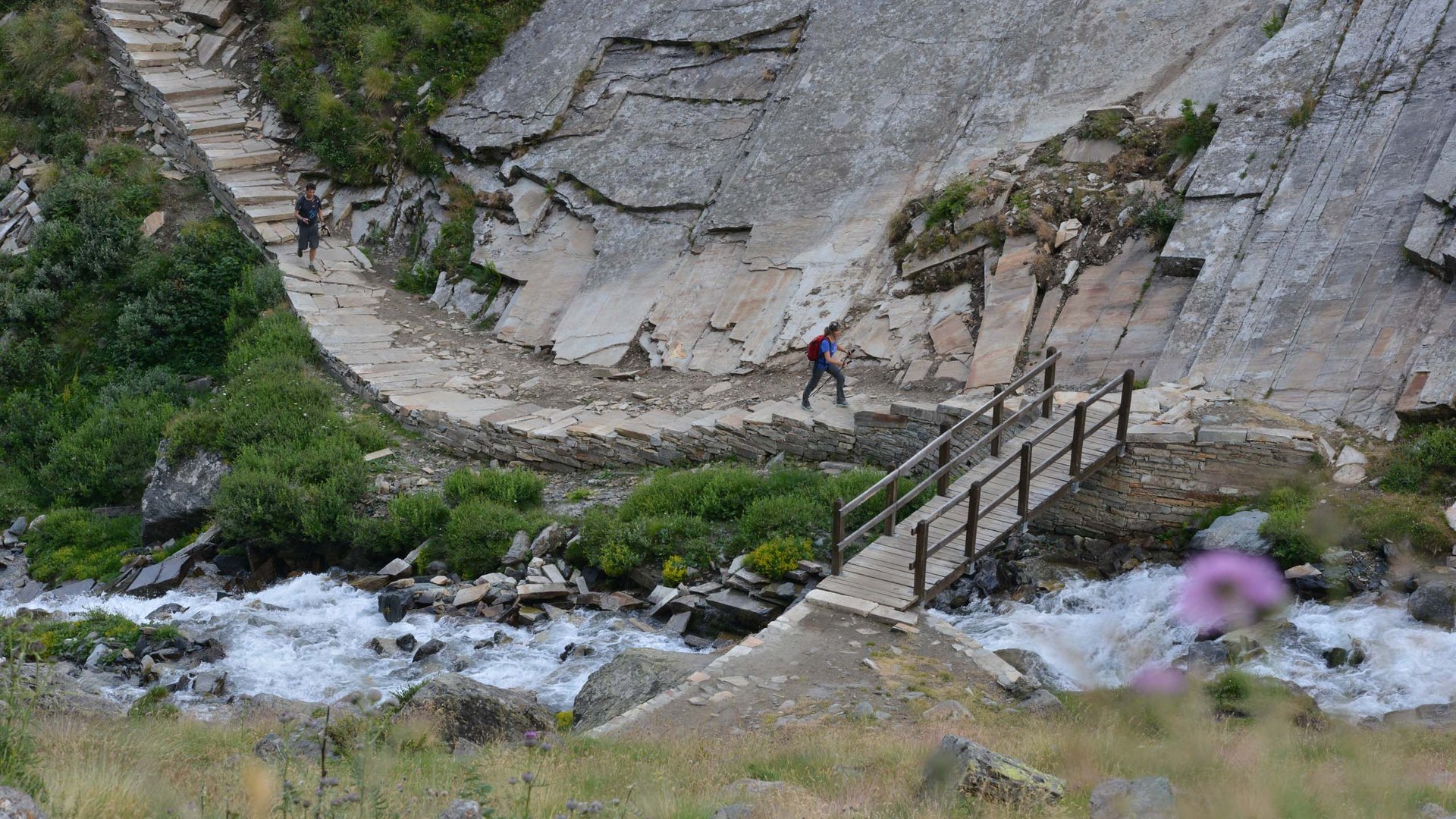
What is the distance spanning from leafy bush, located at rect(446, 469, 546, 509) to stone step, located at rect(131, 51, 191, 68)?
13.7m

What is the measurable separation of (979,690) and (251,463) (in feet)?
32.3

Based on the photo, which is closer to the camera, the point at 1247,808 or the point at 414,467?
the point at 1247,808

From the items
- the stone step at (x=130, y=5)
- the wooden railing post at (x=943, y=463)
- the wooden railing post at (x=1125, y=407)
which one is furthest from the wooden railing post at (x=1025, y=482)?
the stone step at (x=130, y=5)

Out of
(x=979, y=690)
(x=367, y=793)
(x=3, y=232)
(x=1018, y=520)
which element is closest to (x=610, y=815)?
(x=367, y=793)

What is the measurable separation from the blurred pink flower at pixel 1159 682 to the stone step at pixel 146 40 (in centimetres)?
2201

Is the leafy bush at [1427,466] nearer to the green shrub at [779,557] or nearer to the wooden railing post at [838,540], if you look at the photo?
the wooden railing post at [838,540]

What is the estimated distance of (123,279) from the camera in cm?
2155

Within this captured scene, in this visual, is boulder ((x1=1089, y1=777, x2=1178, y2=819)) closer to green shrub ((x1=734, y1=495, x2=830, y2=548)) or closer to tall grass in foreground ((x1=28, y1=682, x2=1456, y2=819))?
tall grass in foreground ((x1=28, y1=682, x2=1456, y2=819))

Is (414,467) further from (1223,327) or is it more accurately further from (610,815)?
A: (610,815)

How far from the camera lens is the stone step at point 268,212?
849 inches

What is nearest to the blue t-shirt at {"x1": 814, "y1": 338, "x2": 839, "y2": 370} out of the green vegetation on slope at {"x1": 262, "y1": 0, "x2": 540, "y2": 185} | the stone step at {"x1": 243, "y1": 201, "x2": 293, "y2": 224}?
the green vegetation on slope at {"x1": 262, "y1": 0, "x2": 540, "y2": 185}

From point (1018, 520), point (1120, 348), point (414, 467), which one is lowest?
point (414, 467)

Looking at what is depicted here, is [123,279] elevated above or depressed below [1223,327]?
below

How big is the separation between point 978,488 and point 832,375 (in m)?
3.81
